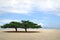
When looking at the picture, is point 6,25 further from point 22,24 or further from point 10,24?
point 22,24

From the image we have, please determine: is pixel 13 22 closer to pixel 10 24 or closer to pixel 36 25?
pixel 10 24

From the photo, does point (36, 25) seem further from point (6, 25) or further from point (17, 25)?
point (6, 25)

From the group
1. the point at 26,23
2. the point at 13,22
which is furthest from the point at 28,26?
the point at 13,22

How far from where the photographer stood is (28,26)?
44.7 ft

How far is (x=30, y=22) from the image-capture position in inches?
542

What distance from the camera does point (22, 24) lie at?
13.6 meters

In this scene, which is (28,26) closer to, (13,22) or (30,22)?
(30,22)

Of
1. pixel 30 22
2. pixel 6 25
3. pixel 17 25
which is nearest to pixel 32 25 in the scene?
pixel 30 22

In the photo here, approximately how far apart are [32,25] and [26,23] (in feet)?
1.70

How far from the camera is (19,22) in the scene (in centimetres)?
1392

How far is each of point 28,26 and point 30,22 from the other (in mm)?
381

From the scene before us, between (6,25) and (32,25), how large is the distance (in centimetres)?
214

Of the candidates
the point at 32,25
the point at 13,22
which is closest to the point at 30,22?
the point at 32,25

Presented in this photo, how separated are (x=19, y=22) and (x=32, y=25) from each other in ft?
3.64
